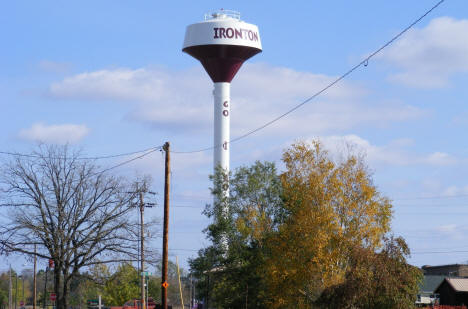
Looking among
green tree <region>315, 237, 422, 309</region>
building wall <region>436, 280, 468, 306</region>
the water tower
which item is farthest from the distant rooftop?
green tree <region>315, 237, 422, 309</region>

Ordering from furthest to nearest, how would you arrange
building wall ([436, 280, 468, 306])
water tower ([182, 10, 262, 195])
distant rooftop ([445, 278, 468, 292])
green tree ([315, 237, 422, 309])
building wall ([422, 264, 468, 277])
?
building wall ([422, 264, 468, 277])
water tower ([182, 10, 262, 195])
building wall ([436, 280, 468, 306])
distant rooftop ([445, 278, 468, 292])
green tree ([315, 237, 422, 309])

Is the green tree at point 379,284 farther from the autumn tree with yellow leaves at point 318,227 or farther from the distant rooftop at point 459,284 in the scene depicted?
the distant rooftop at point 459,284

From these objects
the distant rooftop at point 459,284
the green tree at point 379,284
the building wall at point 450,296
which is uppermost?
the green tree at point 379,284

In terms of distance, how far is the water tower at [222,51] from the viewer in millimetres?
83875

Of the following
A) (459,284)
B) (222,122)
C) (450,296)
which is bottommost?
(450,296)

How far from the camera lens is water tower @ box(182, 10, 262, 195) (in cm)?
8388

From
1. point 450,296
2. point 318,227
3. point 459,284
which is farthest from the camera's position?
point 450,296

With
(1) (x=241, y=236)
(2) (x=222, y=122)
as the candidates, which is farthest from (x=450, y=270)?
(1) (x=241, y=236)

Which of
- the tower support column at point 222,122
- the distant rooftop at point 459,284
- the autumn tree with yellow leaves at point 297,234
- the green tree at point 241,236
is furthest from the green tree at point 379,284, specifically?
the tower support column at point 222,122

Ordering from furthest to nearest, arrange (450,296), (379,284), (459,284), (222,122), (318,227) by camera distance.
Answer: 1. (222,122)
2. (450,296)
3. (459,284)
4. (318,227)
5. (379,284)

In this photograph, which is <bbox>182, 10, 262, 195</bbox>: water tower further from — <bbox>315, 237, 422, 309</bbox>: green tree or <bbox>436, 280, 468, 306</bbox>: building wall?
<bbox>315, 237, 422, 309</bbox>: green tree

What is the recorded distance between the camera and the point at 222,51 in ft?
275

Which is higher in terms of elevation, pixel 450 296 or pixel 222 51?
pixel 222 51

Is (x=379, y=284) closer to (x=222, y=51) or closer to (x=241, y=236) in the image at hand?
(x=241, y=236)
